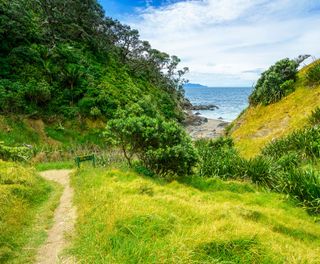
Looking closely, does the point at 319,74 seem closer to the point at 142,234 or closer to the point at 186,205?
the point at 186,205

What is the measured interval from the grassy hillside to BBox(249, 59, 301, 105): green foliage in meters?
0.66

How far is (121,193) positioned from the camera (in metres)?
10.3

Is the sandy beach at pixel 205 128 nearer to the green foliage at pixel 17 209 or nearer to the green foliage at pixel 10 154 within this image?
the green foliage at pixel 10 154

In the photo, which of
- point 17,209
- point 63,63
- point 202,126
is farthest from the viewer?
point 202,126

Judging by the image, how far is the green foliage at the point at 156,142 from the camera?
658 inches

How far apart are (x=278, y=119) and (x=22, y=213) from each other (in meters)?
22.5

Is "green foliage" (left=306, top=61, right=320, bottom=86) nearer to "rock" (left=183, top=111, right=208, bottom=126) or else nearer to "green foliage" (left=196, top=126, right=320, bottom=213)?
"green foliage" (left=196, top=126, right=320, bottom=213)

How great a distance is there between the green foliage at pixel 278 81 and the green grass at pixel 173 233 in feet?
71.0

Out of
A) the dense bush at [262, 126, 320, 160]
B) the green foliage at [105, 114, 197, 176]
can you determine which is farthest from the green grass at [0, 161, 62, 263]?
the dense bush at [262, 126, 320, 160]

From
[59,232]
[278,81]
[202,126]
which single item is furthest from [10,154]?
[202,126]

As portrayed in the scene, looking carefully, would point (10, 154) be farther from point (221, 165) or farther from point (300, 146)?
point (300, 146)

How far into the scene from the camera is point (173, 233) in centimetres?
662

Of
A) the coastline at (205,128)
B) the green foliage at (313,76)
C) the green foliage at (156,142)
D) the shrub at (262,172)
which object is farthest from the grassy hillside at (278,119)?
the coastline at (205,128)

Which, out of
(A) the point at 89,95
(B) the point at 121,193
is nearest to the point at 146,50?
(A) the point at 89,95
